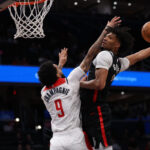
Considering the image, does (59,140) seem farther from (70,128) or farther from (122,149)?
(122,149)

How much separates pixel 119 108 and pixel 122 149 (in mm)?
2323

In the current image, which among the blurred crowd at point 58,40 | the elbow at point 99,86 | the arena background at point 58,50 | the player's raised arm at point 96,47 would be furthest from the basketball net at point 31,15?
the blurred crowd at point 58,40

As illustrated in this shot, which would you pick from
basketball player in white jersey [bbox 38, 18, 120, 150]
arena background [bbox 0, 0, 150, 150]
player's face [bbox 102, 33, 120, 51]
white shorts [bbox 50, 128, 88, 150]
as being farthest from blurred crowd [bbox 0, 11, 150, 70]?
white shorts [bbox 50, 128, 88, 150]

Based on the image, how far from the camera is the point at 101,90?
3.52m

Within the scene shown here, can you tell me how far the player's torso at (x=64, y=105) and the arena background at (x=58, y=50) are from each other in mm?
5812

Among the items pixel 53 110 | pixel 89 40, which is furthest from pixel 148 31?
pixel 89 40

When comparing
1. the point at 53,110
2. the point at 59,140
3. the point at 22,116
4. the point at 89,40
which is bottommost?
the point at 59,140

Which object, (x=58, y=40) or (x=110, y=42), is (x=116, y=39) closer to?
(x=110, y=42)

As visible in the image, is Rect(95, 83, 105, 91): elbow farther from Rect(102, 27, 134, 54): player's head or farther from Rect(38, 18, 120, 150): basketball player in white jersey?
Rect(102, 27, 134, 54): player's head

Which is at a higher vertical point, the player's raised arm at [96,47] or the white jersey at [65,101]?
the player's raised arm at [96,47]

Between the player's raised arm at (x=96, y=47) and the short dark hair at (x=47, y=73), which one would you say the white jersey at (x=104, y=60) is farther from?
the short dark hair at (x=47, y=73)

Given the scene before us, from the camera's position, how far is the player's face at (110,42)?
359 cm

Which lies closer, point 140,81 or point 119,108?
point 140,81

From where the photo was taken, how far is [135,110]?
1478cm
